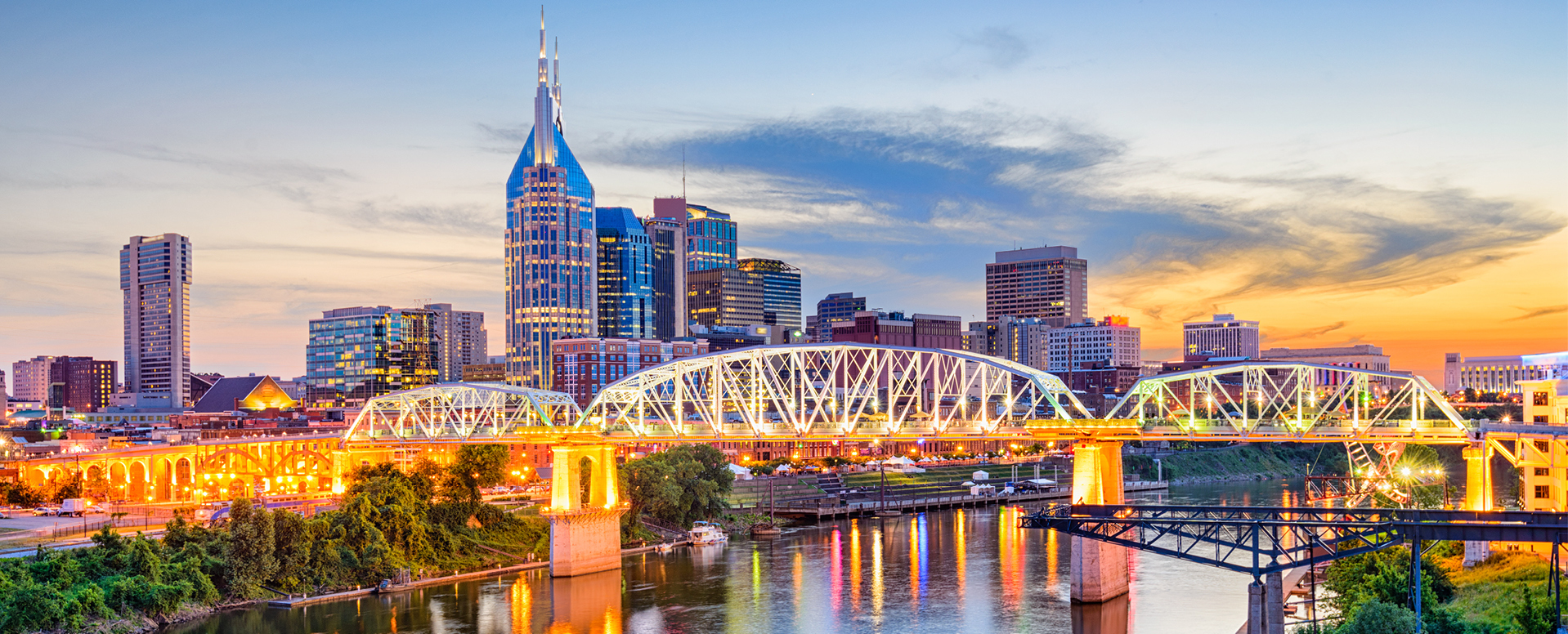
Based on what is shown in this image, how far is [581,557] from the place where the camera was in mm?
95250

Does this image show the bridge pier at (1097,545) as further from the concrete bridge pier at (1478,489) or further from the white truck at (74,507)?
the white truck at (74,507)

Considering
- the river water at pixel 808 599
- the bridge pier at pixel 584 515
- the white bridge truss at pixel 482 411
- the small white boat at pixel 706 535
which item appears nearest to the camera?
the river water at pixel 808 599

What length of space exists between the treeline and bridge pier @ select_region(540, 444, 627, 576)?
6.88m

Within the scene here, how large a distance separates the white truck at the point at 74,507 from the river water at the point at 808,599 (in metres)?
32.6

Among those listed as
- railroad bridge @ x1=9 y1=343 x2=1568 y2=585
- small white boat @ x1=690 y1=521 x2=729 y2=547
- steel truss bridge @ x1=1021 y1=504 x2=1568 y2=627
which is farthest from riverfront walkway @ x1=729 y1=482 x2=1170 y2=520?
steel truss bridge @ x1=1021 y1=504 x2=1568 y2=627

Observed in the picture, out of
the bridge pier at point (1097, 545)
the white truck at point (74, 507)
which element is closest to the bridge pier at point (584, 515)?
the bridge pier at point (1097, 545)

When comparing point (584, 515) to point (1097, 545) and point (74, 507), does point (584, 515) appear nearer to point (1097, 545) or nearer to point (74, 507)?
point (1097, 545)

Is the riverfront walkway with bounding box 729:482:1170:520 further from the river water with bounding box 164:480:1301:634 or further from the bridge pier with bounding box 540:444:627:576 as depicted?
the bridge pier with bounding box 540:444:627:576

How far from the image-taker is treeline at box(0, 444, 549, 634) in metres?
69.1

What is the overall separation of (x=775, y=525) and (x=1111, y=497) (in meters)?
44.4

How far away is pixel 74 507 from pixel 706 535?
158 ft

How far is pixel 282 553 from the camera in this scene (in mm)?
83688

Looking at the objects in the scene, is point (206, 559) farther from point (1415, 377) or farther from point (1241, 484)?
point (1241, 484)

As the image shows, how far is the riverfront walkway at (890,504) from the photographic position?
443ft
